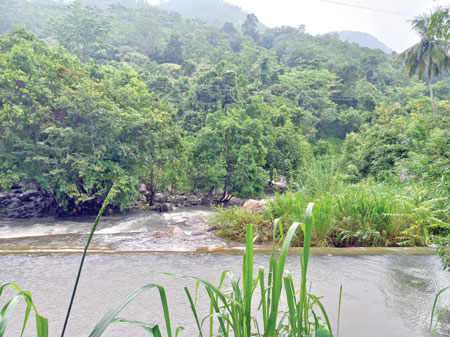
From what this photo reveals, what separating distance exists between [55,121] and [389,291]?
35.9 ft

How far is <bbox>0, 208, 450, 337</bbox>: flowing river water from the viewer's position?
8.05ft

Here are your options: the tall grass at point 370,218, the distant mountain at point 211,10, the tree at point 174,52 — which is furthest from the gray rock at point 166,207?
the distant mountain at point 211,10

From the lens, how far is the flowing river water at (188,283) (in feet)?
8.05

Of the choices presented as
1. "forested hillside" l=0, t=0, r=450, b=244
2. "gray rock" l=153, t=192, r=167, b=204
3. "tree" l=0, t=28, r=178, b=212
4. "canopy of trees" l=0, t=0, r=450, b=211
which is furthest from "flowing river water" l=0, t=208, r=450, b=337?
"gray rock" l=153, t=192, r=167, b=204

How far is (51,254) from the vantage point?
4418mm

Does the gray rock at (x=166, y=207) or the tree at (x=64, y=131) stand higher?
the tree at (x=64, y=131)

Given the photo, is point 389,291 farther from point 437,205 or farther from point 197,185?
point 197,185

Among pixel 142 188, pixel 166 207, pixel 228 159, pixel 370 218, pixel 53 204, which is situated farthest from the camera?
pixel 228 159

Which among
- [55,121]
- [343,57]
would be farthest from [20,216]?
[343,57]

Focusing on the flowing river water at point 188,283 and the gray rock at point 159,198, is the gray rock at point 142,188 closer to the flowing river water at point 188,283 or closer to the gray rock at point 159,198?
the gray rock at point 159,198

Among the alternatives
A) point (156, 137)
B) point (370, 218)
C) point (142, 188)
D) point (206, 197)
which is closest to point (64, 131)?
point (156, 137)

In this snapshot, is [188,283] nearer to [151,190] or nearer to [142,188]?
[151,190]

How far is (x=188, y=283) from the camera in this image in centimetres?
327

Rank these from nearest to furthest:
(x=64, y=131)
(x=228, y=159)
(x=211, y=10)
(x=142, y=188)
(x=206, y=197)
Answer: (x=64, y=131), (x=142, y=188), (x=228, y=159), (x=206, y=197), (x=211, y=10)
